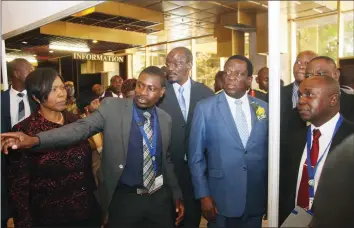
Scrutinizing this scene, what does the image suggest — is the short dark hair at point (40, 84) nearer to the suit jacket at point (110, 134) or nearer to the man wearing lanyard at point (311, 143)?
the suit jacket at point (110, 134)

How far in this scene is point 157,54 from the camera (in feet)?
8.30

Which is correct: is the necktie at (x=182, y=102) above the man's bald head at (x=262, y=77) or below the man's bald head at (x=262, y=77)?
below

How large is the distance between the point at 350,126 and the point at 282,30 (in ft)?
1.97

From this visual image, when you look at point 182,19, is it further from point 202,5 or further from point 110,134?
point 110,134

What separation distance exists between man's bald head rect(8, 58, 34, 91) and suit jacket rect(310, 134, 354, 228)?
7.38ft

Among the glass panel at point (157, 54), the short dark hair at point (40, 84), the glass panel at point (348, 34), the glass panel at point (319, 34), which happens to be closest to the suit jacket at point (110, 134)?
the short dark hair at point (40, 84)

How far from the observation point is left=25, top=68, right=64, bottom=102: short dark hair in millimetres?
1881

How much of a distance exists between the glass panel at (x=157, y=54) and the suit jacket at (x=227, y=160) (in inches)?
29.2

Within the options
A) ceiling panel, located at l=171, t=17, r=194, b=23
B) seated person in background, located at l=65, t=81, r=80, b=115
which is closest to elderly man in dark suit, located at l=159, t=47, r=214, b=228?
ceiling panel, located at l=171, t=17, r=194, b=23

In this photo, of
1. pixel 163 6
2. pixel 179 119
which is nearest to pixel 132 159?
pixel 179 119

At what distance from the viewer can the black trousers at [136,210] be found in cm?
182

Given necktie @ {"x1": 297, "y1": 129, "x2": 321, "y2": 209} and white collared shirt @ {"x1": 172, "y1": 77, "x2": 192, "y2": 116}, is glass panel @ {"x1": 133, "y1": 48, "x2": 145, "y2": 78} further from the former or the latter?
necktie @ {"x1": 297, "y1": 129, "x2": 321, "y2": 209}

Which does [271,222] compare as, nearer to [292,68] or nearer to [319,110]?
[319,110]

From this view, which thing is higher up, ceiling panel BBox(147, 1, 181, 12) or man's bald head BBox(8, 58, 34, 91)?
ceiling panel BBox(147, 1, 181, 12)
